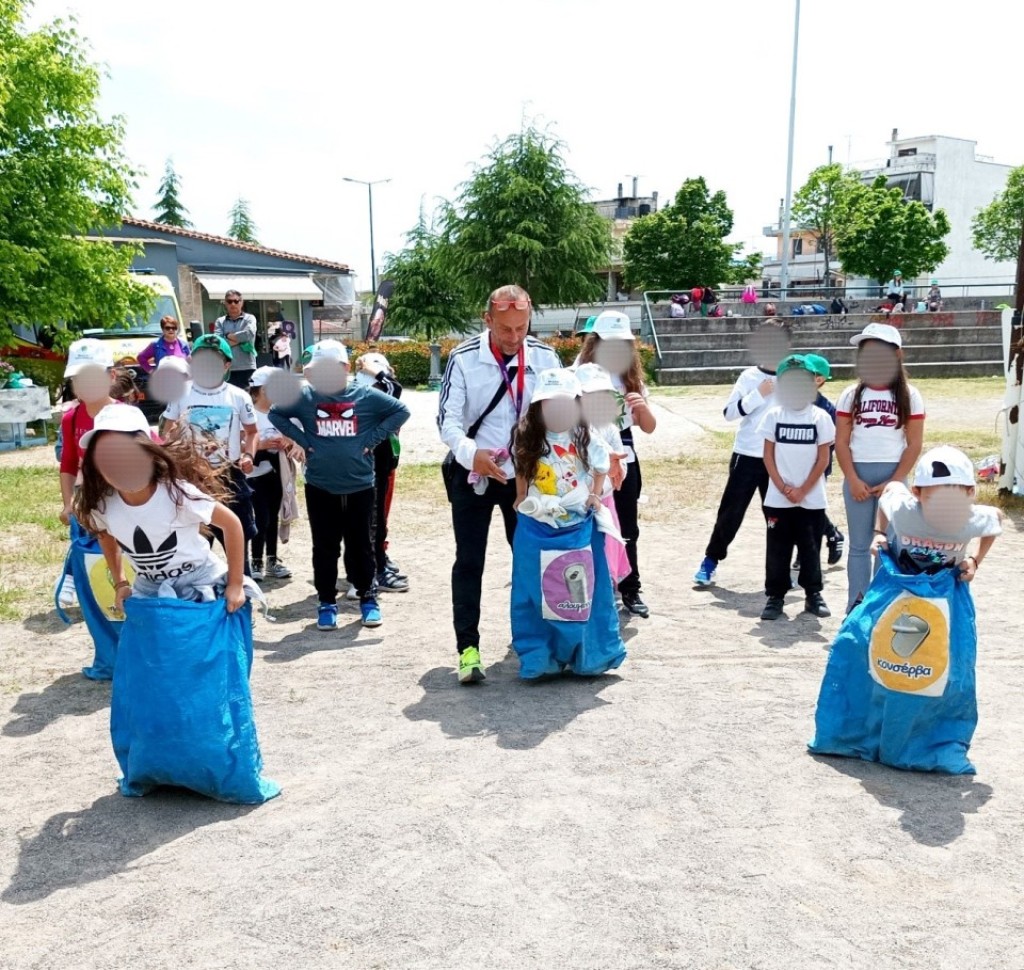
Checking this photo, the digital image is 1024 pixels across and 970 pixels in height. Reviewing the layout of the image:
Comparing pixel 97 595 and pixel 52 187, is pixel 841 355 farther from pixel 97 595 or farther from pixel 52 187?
pixel 97 595

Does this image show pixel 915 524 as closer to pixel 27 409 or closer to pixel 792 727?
pixel 792 727

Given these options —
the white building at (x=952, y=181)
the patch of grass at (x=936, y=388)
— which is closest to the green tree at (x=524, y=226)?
the patch of grass at (x=936, y=388)

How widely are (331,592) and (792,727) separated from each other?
3.08 metres

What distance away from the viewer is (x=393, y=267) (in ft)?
147

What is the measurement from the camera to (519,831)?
365 cm

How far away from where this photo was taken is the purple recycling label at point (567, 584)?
504 cm

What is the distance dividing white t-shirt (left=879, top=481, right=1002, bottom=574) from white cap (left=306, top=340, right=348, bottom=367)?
331 centimetres

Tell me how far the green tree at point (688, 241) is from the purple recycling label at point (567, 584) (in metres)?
45.1

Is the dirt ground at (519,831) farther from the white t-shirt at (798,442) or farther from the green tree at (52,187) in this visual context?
the green tree at (52,187)

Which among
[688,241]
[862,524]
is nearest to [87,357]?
[862,524]

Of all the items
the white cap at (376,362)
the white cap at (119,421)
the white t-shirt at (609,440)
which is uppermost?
the white cap at (119,421)

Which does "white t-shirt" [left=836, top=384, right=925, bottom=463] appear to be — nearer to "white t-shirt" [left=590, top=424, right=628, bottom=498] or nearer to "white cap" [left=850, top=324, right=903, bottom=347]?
"white cap" [left=850, top=324, right=903, bottom=347]

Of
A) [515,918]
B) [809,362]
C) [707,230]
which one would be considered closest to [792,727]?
[515,918]

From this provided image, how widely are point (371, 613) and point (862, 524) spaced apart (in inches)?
120
